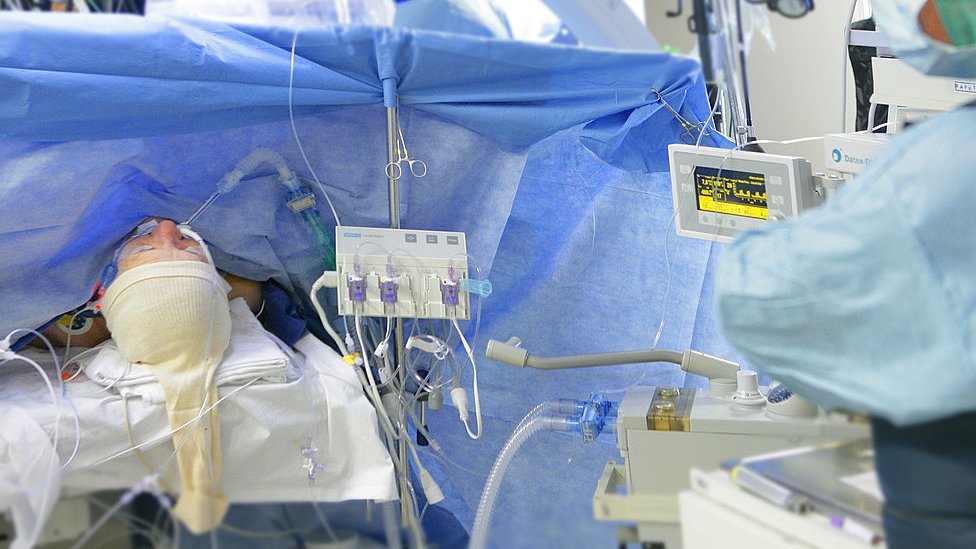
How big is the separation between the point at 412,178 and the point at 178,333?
1.77ft

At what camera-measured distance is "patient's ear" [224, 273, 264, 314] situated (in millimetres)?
2184

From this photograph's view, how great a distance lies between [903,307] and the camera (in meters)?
1.09

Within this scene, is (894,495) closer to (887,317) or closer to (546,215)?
(887,317)

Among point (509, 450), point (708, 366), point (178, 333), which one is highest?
point (178, 333)

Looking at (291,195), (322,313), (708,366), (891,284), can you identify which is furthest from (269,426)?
(891,284)

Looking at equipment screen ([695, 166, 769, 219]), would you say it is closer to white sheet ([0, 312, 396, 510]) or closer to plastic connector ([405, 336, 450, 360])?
plastic connector ([405, 336, 450, 360])

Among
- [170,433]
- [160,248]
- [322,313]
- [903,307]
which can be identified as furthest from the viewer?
[322,313]

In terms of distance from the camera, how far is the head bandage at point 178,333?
1835 mm

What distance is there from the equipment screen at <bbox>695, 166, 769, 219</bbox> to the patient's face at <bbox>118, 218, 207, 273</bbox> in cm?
90

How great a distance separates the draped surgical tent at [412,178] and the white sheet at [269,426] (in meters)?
0.25

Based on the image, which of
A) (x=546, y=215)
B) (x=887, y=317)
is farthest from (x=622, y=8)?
(x=887, y=317)

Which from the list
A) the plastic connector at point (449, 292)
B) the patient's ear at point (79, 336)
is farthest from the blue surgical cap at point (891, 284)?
the patient's ear at point (79, 336)

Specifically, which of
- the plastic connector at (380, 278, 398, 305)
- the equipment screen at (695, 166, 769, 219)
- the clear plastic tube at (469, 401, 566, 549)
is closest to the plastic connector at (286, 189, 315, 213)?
the plastic connector at (380, 278, 398, 305)

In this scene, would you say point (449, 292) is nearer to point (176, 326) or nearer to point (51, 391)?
point (176, 326)
